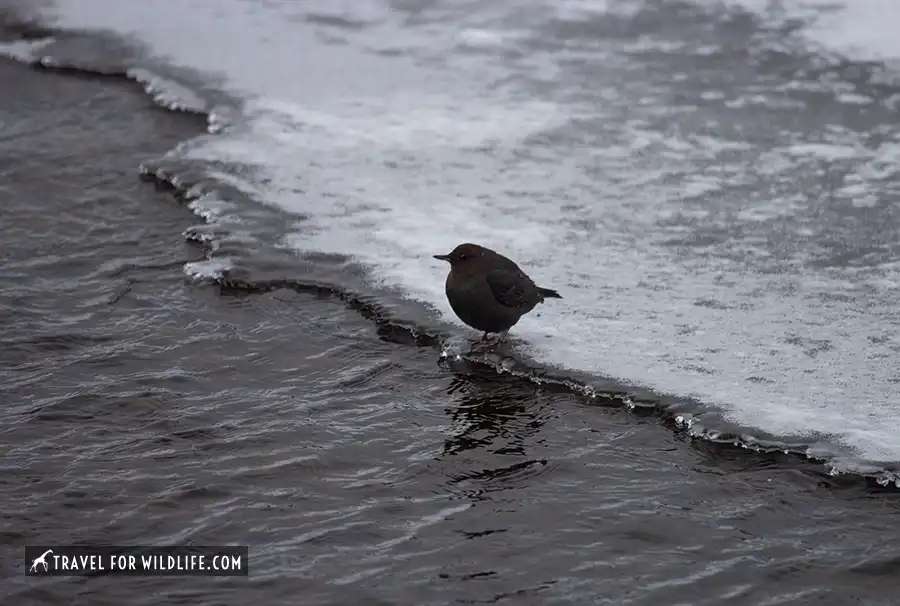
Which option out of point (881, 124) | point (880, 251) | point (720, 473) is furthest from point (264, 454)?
point (881, 124)

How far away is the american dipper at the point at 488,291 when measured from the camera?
19.4 feet

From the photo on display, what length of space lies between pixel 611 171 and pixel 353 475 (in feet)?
12.4

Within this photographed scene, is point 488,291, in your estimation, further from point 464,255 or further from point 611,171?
point 611,171

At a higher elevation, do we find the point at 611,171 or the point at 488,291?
the point at 611,171

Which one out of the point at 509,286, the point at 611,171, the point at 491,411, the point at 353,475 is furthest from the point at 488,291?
the point at 611,171

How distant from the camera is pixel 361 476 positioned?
4859 mm

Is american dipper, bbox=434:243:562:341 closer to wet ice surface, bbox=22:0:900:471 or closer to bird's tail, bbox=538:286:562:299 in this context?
bird's tail, bbox=538:286:562:299

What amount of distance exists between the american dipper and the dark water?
11.6 inches

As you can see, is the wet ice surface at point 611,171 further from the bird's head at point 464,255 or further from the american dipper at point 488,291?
the bird's head at point 464,255

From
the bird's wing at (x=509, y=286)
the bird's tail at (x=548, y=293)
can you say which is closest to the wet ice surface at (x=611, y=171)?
the bird's tail at (x=548, y=293)

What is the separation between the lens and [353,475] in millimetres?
4867

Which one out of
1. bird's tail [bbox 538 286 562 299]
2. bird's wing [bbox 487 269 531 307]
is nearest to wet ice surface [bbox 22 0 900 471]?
bird's tail [bbox 538 286 562 299]

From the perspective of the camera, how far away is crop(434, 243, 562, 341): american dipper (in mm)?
5902

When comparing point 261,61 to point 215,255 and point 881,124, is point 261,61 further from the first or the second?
point 881,124
